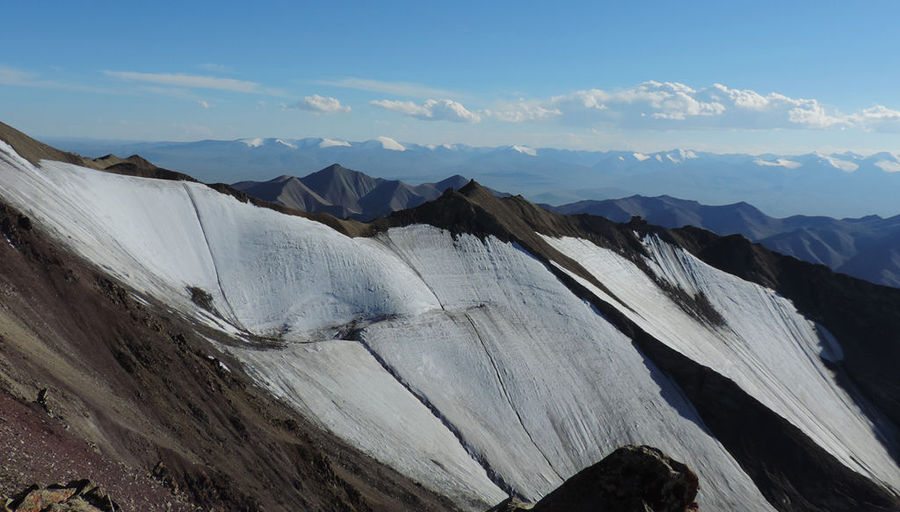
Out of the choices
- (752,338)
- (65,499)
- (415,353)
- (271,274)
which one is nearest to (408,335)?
(415,353)

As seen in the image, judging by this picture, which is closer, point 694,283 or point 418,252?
point 418,252

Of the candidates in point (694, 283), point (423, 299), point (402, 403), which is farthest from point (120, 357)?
point (694, 283)

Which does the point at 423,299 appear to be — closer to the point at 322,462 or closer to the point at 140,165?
the point at 322,462

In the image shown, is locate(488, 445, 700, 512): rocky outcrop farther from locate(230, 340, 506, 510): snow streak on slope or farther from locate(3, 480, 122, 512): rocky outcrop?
locate(230, 340, 506, 510): snow streak on slope

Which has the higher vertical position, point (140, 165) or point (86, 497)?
point (140, 165)

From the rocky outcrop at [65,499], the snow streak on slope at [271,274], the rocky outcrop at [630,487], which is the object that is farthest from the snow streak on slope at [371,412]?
the rocky outcrop at [630,487]

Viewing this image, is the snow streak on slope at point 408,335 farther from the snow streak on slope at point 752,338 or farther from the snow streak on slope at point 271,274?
the snow streak on slope at point 752,338
